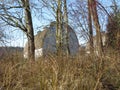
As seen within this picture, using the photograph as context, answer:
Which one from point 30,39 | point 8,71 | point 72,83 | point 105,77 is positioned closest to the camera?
point 72,83

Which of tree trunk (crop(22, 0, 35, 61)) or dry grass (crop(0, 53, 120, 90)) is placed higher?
tree trunk (crop(22, 0, 35, 61))

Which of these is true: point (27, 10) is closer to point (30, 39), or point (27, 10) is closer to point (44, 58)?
point (30, 39)

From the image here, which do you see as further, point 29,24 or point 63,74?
point 29,24

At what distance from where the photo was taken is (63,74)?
24.3ft

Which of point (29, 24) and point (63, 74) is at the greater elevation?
point (29, 24)

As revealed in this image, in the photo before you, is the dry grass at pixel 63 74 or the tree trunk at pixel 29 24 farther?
the tree trunk at pixel 29 24

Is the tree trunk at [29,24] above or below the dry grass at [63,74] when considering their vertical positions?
above

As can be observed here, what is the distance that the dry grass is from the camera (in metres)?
7.14

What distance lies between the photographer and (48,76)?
7.26 metres

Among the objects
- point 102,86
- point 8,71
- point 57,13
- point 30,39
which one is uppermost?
point 57,13

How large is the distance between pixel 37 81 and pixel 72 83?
89cm

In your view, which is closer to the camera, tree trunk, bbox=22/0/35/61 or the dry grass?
the dry grass

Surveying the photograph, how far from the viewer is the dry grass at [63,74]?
23.4 feet

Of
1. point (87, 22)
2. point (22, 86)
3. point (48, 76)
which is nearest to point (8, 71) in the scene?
point (22, 86)
